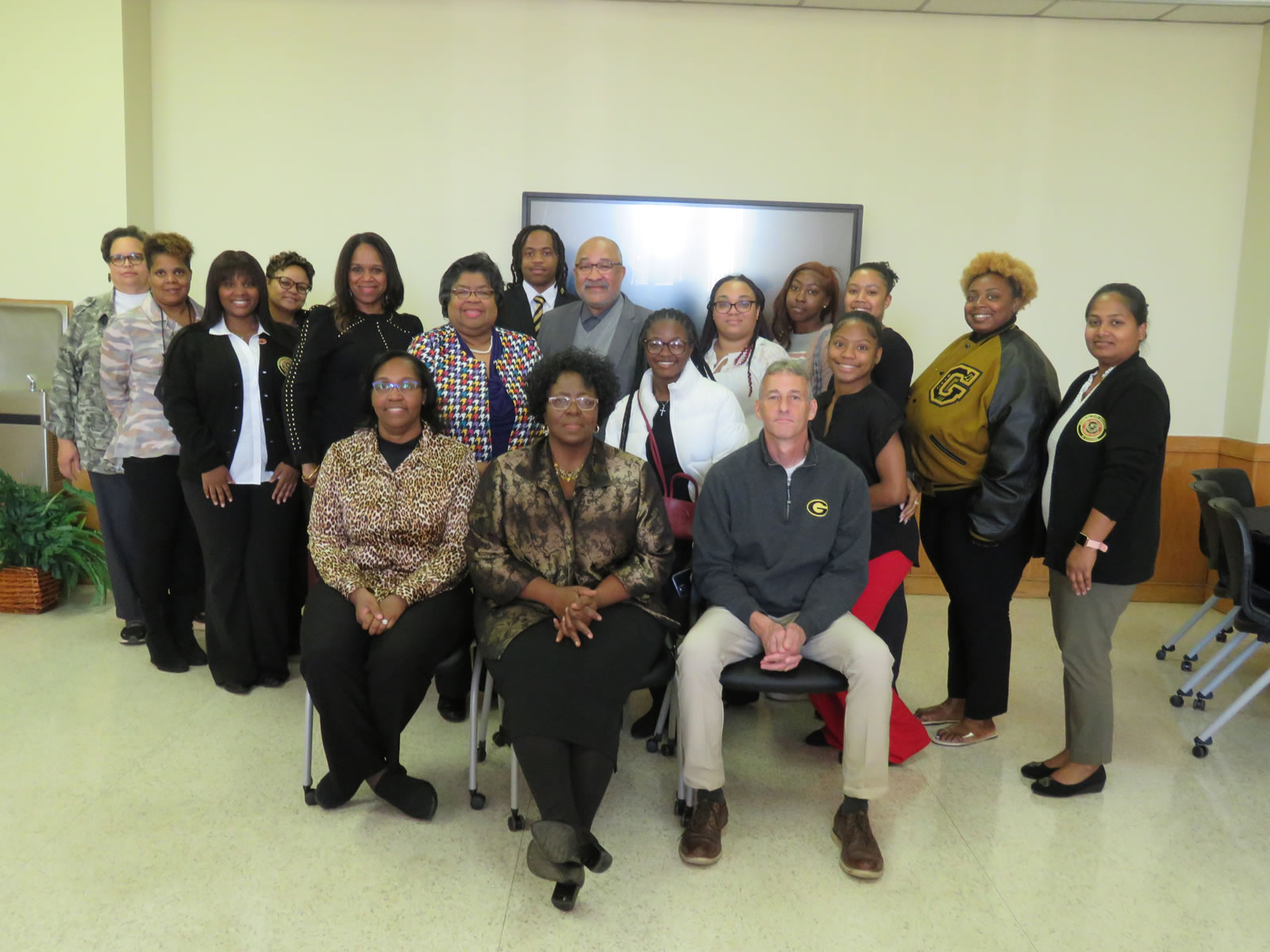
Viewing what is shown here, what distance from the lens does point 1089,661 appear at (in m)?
2.91

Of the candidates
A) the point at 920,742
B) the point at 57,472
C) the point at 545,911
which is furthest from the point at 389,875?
the point at 57,472

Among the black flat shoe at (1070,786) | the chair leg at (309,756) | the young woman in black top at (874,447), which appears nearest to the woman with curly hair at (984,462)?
the young woman in black top at (874,447)

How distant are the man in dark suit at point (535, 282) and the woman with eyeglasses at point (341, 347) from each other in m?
0.57

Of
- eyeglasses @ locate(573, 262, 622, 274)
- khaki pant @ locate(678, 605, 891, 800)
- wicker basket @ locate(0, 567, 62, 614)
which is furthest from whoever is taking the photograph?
wicker basket @ locate(0, 567, 62, 614)

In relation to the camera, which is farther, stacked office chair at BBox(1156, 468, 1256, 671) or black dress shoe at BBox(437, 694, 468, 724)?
stacked office chair at BBox(1156, 468, 1256, 671)

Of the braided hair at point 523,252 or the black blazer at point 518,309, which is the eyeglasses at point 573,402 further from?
the braided hair at point 523,252

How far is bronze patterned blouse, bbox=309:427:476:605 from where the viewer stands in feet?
9.49

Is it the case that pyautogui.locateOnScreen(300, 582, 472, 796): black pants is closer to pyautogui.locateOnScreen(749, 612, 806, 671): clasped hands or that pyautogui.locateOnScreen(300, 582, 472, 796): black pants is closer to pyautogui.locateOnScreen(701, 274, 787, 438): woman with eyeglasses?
pyautogui.locateOnScreen(749, 612, 806, 671): clasped hands

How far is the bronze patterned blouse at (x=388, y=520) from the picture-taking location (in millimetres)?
2893

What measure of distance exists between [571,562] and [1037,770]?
5.78ft

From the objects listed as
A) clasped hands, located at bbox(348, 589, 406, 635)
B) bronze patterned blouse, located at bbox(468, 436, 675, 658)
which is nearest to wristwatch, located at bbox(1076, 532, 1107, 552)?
bronze patterned blouse, located at bbox(468, 436, 675, 658)

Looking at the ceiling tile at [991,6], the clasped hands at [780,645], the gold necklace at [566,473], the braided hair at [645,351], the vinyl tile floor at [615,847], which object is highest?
the ceiling tile at [991,6]

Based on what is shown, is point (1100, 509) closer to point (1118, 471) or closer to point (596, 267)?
point (1118, 471)

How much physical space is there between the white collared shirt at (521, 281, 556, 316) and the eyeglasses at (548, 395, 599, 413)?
1.40 metres
